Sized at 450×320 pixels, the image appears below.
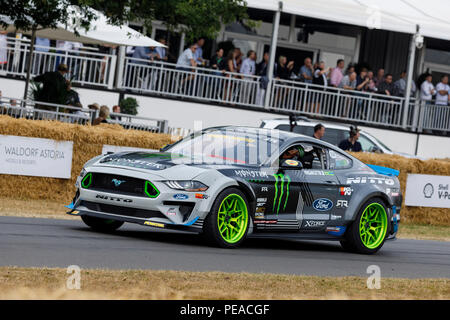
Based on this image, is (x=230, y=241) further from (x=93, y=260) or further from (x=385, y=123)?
(x=385, y=123)

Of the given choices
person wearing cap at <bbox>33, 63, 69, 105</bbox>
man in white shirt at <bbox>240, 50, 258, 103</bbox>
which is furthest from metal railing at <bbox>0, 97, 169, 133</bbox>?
man in white shirt at <bbox>240, 50, 258, 103</bbox>

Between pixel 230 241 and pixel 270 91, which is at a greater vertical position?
pixel 270 91

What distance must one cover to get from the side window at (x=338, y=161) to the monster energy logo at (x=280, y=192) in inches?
43.0

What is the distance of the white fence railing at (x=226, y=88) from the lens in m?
25.8

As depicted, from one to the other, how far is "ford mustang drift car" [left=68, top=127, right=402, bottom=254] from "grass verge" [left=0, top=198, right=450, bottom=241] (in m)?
2.29

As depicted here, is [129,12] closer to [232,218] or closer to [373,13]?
[232,218]

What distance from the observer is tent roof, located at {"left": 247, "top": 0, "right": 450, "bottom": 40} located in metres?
28.2

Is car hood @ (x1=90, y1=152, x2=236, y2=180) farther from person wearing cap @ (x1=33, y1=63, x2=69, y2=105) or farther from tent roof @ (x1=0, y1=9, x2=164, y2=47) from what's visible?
tent roof @ (x1=0, y1=9, x2=164, y2=47)

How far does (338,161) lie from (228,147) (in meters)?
1.73
